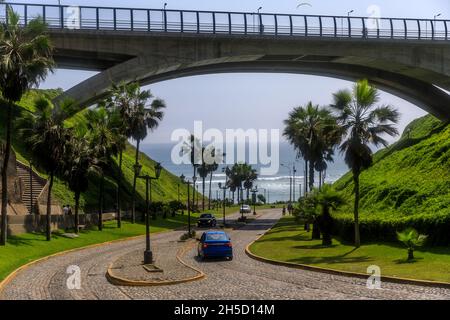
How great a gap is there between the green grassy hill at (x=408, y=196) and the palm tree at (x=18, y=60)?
20.0m

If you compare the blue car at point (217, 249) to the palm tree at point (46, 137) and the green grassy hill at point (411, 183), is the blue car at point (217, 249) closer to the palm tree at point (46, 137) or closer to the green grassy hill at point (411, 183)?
the green grassy hill at point (411, 183)

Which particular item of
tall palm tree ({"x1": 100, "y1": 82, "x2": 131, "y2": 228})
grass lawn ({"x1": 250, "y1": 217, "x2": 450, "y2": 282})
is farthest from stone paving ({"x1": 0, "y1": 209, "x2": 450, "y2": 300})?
tall palm tree ({"x1": 100, "y1": 82, "x2": 131, "y2": 228})

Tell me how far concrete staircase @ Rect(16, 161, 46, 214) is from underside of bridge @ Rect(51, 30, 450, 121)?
919 cm

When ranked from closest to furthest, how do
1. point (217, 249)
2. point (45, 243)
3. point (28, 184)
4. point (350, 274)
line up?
point (350, 274)
point (217, 249)
point (45, 243)
point (28, 184)

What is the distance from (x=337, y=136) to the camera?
30.3m

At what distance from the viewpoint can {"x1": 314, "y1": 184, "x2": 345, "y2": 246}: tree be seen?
33.2 m

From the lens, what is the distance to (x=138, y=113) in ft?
188

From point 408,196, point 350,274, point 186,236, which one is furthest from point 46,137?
point 408,196

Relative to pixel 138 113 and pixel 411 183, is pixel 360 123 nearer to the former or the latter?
pixel 411 183

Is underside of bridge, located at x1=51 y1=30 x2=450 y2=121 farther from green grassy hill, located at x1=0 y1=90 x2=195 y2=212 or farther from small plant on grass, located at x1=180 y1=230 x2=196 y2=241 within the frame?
small plant on grass, located at x1=180 y1=230 x2=196 y2=241

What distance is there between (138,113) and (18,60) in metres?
27.5

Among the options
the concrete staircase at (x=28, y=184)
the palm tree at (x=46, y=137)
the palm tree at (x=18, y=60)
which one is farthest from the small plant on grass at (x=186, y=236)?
the palm tree at (x=18, y=60)

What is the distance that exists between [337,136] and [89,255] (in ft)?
51.3
